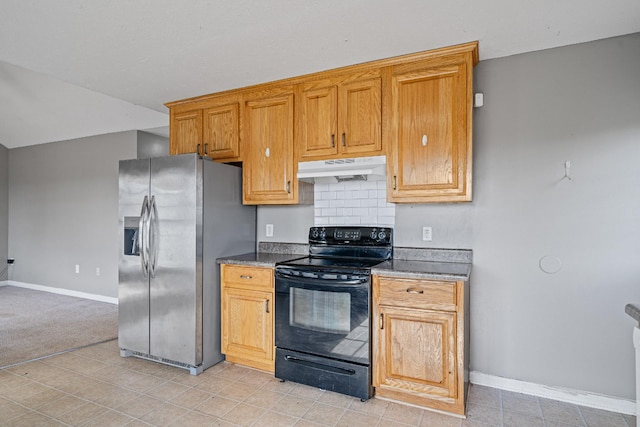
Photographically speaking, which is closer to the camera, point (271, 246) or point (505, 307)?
point (505, 307)

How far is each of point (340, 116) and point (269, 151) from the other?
27.1 inches

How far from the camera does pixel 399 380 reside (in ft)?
7.56

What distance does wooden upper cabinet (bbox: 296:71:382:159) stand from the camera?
2.69m

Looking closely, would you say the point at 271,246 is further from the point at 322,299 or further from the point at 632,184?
the point at 632,184

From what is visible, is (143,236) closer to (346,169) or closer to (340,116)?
(346,169)

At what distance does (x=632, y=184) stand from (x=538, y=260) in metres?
0.72

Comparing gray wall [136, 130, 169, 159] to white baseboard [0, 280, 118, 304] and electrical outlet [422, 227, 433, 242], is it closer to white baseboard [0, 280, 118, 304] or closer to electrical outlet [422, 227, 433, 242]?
white baseboard [0, 280, 118, 304]

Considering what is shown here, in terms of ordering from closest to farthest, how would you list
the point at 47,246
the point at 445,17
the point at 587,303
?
the point at 445,17 → the point at 587,303 → the point at 47,246

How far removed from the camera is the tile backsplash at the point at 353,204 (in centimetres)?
296

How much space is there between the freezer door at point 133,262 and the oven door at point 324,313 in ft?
4.06

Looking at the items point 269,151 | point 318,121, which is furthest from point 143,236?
point 318,121

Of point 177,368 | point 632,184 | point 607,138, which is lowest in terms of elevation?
point 177,368

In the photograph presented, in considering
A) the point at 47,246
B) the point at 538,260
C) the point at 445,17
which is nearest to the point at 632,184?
the point at 538,260

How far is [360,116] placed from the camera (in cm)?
273
